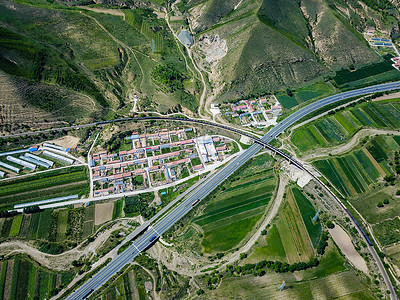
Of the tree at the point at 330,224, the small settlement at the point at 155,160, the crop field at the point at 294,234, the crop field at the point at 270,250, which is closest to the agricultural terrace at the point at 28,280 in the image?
the small settlement at the point at 155,160

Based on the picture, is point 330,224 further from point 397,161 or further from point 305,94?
point 305,94

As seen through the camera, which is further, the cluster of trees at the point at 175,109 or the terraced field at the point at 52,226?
the cluster of trees at the point at 175,109

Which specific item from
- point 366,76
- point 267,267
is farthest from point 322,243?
point 366,76

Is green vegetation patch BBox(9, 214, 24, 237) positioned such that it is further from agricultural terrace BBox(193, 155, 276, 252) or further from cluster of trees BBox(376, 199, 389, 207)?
cluster of trees BBox(376, 199, 389, 207)

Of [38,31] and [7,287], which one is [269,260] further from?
[38,31]

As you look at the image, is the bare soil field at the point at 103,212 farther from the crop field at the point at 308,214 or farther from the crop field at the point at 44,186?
the crop field at the point at 308,214
